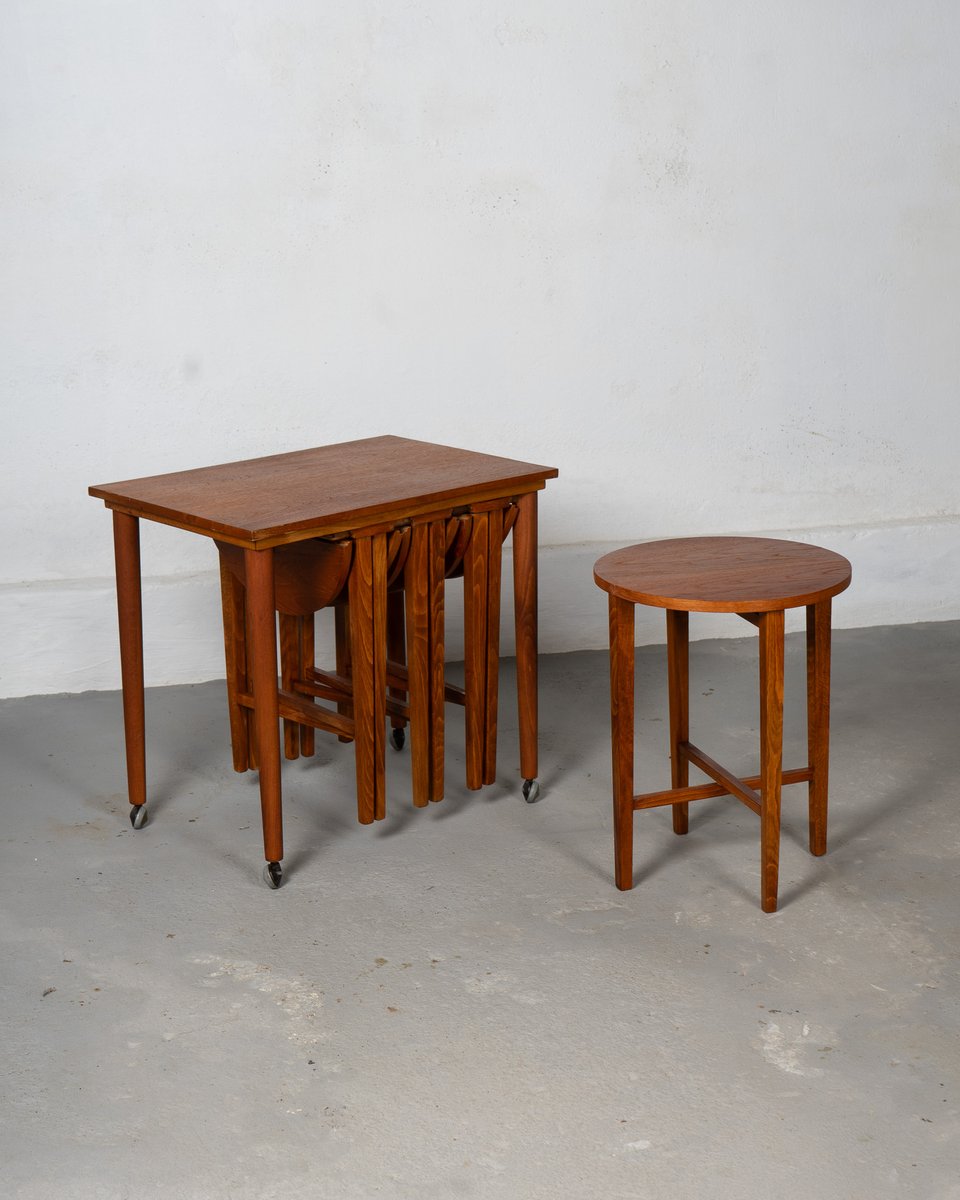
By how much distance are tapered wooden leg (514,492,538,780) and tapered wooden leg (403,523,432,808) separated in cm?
28

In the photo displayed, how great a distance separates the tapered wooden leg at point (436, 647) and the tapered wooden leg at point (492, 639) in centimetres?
15

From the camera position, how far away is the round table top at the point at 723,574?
304 centimetres

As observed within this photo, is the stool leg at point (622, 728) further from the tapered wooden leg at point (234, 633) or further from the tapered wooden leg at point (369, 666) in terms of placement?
the tapered wooden leg at point (234, 633)

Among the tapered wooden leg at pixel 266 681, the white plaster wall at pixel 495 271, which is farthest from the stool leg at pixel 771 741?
the white plaster wall at pixel 495 271

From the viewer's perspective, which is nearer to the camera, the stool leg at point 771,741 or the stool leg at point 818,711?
the stool leg at point 771,741

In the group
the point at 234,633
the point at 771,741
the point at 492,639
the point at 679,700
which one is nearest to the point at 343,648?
the point at 234,633

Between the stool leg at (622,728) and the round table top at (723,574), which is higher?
the round table top at (723,574)

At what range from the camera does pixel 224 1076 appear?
2.71 metres

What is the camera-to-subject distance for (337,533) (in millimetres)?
3355

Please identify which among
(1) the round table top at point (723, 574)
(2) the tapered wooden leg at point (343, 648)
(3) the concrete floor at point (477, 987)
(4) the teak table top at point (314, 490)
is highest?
(4) the teak table top at point (314, 490)

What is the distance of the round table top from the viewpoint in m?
3.04

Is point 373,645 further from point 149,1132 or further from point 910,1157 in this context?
point 910,1157

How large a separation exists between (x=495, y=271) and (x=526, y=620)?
5.69 feet

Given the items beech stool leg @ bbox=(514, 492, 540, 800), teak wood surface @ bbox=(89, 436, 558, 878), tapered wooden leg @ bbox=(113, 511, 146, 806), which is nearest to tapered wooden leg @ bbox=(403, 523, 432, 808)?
teak wood surface @ bbox=(89, 436, 558, 878)
